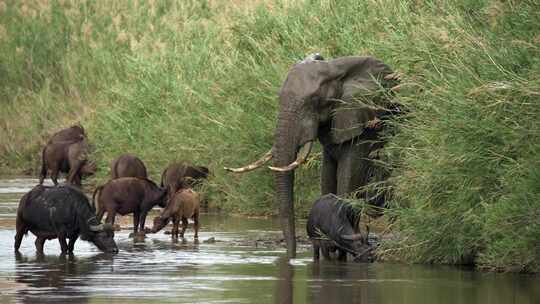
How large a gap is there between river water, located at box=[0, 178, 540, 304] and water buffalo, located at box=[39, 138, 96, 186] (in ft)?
41.8

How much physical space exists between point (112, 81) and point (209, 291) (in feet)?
100

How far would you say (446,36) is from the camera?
56.6 ft

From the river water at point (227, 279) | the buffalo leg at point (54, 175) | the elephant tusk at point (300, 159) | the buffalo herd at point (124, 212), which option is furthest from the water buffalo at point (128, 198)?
the buffalo leg at point (54, 175)

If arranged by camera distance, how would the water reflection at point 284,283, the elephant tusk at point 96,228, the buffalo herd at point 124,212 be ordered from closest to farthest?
the water reflection at point 284,283 < the buffalo herd at point 124,212 < the elephant tusk at point 96,228

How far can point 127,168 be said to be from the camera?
26.7m

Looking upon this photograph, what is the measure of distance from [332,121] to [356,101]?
40 cm

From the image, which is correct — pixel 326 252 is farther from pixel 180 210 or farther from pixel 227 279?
pixel 180 210

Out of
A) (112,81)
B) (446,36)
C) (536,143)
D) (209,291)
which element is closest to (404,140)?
(446,36)

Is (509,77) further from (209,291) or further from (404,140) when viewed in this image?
(209,291)

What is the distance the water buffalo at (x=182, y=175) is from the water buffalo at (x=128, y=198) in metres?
2.82

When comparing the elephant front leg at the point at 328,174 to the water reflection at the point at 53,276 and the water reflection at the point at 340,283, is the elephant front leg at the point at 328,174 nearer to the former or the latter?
the water reflection at the point at 340,283

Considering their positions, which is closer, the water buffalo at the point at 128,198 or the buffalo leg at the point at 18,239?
the buffalo leg at the point at 18,239

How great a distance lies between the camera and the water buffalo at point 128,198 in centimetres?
2220

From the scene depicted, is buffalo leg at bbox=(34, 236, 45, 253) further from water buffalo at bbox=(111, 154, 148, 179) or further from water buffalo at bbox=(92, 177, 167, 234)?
water buffalo at bbox=(111, 154, 148, 179)
